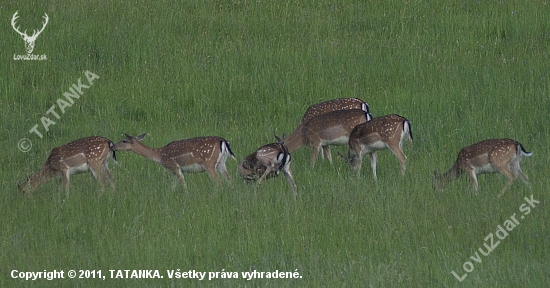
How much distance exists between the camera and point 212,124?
14594 millimetres

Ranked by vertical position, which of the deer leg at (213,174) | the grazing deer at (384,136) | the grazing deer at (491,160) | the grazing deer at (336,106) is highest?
the grazing deer at (336,106)

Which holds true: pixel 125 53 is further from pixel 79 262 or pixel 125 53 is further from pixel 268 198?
pixel 79 262

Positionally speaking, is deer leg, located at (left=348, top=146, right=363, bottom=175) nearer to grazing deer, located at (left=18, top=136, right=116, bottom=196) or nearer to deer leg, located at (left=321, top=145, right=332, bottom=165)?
deer leg, located at (left=321, top=145, right=332, bottom=165)

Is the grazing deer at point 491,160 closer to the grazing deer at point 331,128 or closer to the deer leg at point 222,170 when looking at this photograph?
the grazing deer at point 331,128

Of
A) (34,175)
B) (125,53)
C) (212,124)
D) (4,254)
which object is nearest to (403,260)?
(4,254)

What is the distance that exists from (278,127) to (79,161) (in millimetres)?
3932

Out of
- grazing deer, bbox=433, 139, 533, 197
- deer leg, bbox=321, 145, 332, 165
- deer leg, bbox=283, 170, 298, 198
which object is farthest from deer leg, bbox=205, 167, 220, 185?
grazing deer, bbox=433, 139, 533, 197

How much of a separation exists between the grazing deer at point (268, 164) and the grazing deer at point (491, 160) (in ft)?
5.84

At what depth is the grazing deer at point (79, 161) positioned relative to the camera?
36.8 ft

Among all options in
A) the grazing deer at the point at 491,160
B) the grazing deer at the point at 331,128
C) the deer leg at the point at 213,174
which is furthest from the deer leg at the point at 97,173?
the grazing deer at the point at 491,160

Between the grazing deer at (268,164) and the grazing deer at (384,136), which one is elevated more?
the grazing deer at (384,136)

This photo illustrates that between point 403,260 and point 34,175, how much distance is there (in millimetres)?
5253

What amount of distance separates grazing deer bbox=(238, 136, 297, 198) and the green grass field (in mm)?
187

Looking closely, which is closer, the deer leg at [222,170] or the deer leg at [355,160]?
the deer leg at [222,170]
